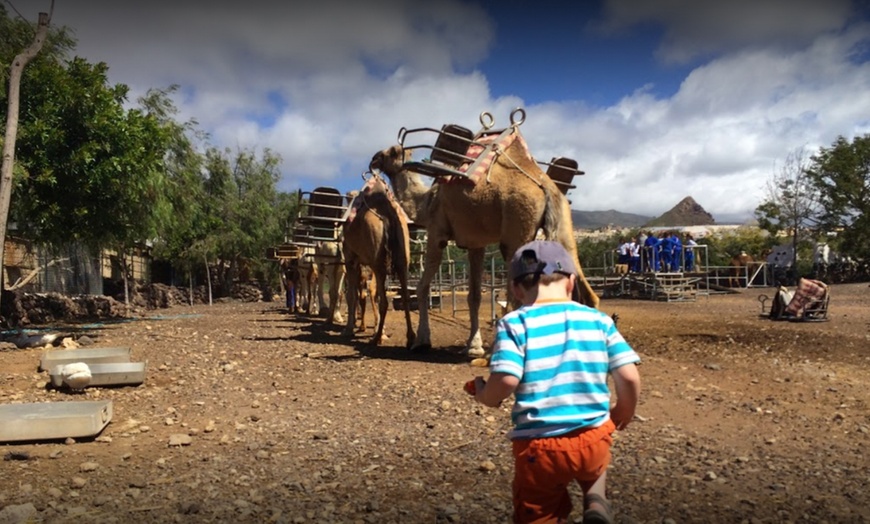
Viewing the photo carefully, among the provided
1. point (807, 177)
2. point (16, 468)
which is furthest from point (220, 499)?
point (807, 177)

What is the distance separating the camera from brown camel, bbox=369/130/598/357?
7.11 metres

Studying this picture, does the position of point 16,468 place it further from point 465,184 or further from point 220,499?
point 465,184

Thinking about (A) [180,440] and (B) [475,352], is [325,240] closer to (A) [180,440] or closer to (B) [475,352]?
(B) [475,352]

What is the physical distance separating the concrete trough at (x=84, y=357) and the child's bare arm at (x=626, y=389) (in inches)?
258

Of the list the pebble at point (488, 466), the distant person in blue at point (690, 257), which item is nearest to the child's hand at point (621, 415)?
the pebble at point (488, 466)

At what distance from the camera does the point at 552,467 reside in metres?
2.46

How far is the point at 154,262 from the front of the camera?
119 feet

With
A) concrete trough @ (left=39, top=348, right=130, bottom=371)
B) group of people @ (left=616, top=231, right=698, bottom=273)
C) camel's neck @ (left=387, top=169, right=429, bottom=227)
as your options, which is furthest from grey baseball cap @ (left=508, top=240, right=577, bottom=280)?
group of people @ (left=616, top=231, right=698, bottom=273)

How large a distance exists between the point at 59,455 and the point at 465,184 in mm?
4784

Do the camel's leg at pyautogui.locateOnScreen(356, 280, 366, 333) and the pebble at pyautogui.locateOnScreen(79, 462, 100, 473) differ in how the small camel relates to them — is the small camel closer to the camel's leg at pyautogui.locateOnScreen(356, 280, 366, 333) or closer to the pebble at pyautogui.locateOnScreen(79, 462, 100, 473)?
the camel's leg at pyautogui.locateOnScreen(356, 280, 366, 333)

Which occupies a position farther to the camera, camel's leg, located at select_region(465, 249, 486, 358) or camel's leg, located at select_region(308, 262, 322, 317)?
camel's leg, located at select_region(308, 262, 322, 317)

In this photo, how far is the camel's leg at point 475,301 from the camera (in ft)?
27.8

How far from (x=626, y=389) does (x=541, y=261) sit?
0.57 meters

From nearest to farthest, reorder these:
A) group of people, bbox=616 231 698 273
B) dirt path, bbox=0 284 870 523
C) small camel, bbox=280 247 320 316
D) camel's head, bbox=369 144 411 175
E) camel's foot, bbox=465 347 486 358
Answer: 1. dirt path, bbox=0 284 870 523
2. camel's foot, bbox=465 347 486 358
3. camel's head, bbox=369 144 411 175
4. small camel, bbox=280 247 320 316
5. group of people, bbox=616 231 698 273
